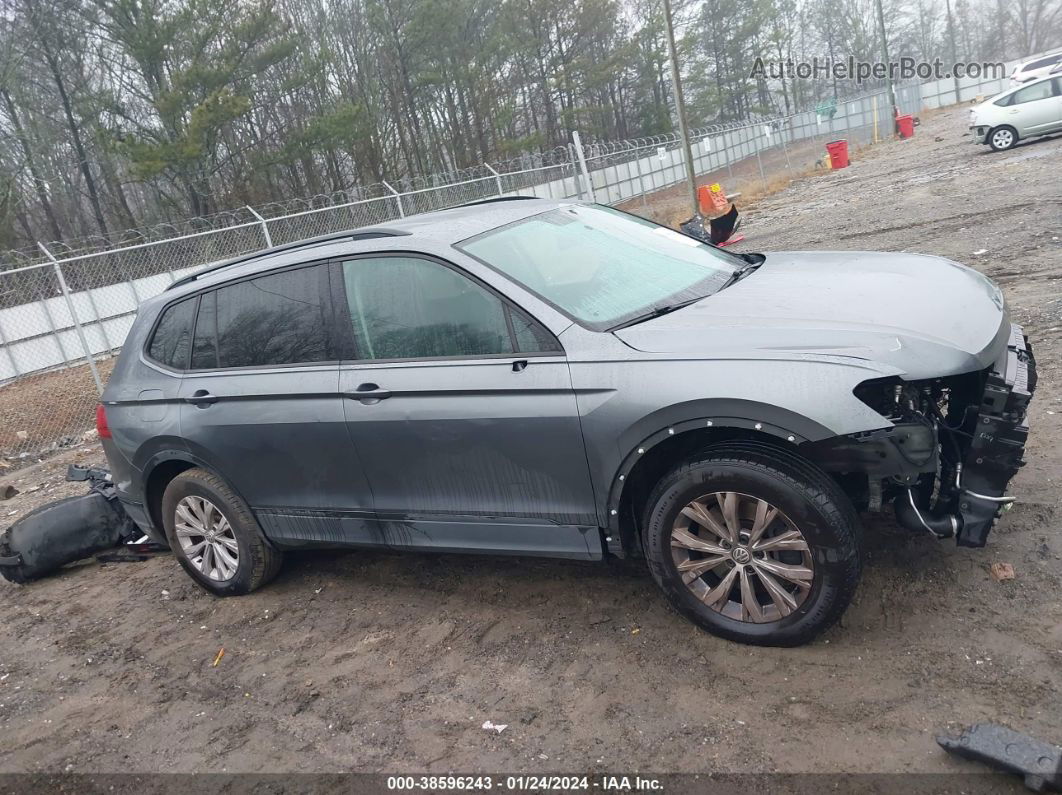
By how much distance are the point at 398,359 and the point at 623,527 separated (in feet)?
4.21

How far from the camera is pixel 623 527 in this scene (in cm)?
368

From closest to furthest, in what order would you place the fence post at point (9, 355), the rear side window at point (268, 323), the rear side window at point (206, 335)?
the rear side window at point (268, 323)
the rear side window at point (206, 335)
the fence post at point (9, 355)

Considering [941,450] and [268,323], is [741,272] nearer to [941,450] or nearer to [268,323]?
[941,450]

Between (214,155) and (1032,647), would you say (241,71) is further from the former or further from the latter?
(1032,647)

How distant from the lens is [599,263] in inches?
164

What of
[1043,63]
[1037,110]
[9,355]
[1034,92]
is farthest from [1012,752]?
[1043,63]

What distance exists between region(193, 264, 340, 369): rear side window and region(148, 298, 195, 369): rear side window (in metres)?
0.10

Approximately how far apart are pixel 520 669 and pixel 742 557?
1.08 meters

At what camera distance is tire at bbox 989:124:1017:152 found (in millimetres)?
21578

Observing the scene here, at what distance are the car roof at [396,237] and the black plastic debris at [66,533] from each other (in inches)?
74.9

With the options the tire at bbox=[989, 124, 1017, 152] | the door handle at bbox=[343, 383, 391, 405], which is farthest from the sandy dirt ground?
the tire at bbox=[989, 124, 1017, 152]

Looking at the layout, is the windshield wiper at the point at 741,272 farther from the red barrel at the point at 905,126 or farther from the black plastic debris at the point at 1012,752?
the red barrel at the point at 905,126

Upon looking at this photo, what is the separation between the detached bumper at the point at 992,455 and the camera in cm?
317

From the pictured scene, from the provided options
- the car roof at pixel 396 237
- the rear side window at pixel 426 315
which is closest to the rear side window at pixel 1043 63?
the car roof at pixel 396 237
